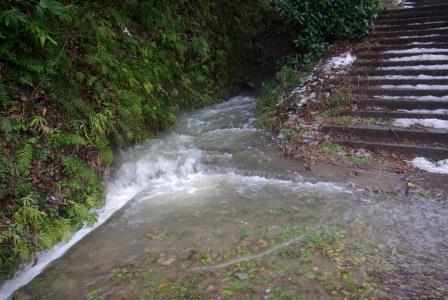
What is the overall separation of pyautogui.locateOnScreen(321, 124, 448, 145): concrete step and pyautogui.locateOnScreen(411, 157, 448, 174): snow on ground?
51 cm

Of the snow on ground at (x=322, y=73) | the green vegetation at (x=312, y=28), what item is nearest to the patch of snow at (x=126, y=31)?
the green vegetation at (x=312, y=28)

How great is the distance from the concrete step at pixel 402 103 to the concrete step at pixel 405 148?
1.37 metres

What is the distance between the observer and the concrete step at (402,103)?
23.2 feet

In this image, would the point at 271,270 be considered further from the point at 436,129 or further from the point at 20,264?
the point at 436,129

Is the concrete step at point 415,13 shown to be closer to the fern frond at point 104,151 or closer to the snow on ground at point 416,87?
the snow on ground at point 416,87

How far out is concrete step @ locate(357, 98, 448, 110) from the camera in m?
7.07

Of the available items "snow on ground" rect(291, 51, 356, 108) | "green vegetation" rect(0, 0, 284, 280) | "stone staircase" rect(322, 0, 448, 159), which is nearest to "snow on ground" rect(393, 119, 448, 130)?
"stone staircase" rect(322, 0, 448, 159)

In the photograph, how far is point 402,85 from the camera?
7988mm

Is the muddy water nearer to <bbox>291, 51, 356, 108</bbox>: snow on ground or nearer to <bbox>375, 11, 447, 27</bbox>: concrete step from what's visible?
<bbox>291, 51, 356, 108</bbox>: snow on ground

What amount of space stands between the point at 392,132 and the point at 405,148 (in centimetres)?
47

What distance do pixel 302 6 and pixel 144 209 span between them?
7352 mm

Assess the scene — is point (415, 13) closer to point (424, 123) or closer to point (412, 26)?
point (412, 26)

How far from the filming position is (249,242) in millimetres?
4289

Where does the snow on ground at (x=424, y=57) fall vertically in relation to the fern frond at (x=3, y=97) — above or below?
below
